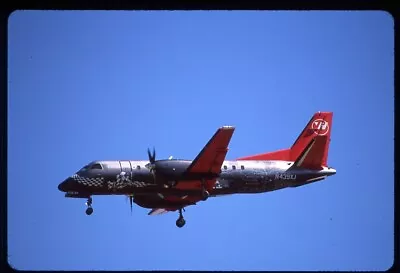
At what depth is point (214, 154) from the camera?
33250 mm

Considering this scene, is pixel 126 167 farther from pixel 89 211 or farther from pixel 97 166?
pixel 89 211

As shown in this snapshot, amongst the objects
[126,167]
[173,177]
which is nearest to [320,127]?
[173,177]

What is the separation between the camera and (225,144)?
108 ft

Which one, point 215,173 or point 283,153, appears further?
point 283,153

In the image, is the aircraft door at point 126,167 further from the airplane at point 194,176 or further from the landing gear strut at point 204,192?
the landing gear strut at point 204,192

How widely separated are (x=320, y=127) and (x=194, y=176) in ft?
34.6

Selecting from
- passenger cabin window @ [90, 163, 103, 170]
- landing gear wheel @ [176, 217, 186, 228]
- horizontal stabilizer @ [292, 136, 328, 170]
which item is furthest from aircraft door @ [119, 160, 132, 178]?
horizontal stabilizer @ [292, 136, 328, 170]

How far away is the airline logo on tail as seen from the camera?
40625mm

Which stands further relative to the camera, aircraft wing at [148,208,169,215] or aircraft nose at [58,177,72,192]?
aircraft wing at [148,208,169,215]

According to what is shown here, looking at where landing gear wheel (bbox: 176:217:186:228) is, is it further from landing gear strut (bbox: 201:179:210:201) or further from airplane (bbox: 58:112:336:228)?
landing gear strut (bbox: 201:179:210:201)
